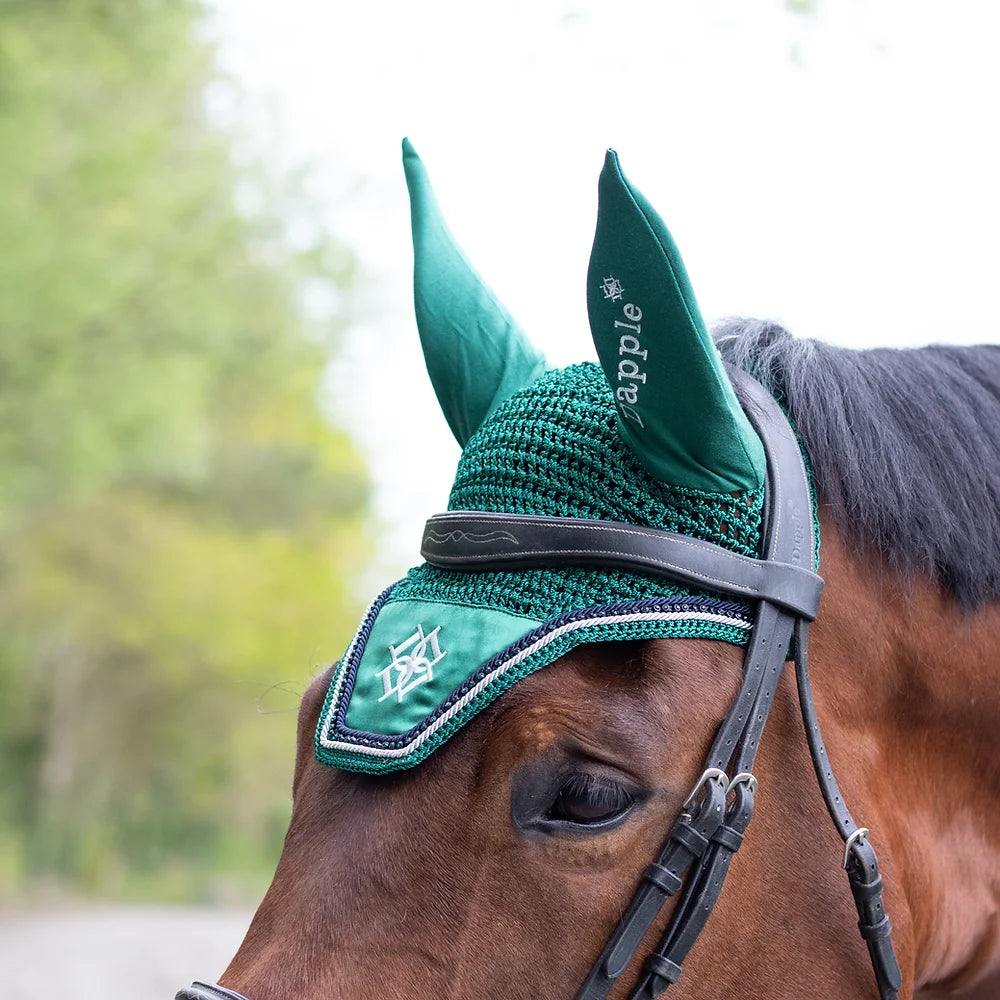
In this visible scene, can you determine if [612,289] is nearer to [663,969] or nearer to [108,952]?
[663,969]

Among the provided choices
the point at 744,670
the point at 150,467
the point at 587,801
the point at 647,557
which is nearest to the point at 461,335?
the point at 647,557

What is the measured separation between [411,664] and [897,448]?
0.89 metres

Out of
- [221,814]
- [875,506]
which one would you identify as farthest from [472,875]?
[221,814]

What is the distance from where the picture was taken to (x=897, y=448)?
6.40ft

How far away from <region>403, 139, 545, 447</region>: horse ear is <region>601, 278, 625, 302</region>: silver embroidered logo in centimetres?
62

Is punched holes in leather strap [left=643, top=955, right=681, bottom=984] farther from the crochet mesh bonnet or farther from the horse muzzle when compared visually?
the horse muzzle

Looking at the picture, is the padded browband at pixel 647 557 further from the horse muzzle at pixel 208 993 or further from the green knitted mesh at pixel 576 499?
the horse muzzle at pixel 208 993

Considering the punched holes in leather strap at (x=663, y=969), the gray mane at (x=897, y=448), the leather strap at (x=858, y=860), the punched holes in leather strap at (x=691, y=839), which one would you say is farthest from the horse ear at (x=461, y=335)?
the punched holes in leather strap at (x=663, y=969)

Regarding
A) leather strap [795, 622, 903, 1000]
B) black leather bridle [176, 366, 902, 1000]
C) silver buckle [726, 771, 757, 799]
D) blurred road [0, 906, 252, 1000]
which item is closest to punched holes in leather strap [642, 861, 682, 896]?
black leather bridle [176, 366, 902, 1000]

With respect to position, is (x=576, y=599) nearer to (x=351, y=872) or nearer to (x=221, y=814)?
(x=351, y=872)

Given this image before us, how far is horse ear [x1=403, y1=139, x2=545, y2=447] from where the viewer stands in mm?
2223

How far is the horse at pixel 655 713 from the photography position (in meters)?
1.57

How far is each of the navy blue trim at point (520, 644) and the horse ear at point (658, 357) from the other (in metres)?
0.17

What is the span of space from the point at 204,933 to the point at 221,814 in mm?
12332
